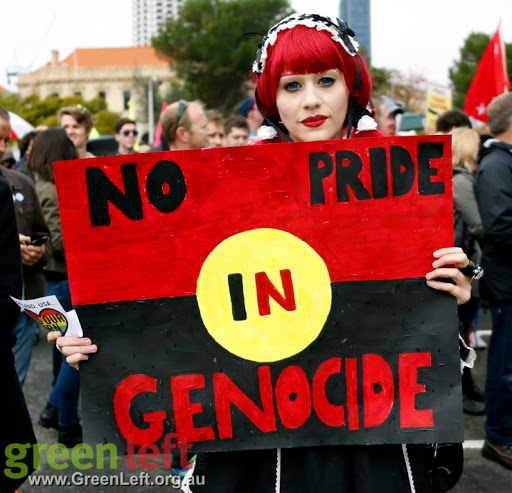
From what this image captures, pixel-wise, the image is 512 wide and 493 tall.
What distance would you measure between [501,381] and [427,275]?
2.33m

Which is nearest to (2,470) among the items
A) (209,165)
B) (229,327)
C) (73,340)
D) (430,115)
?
(73,340)

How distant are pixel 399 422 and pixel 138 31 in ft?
438

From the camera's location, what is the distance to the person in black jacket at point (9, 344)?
207cm

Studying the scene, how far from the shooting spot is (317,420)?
5.06 ft

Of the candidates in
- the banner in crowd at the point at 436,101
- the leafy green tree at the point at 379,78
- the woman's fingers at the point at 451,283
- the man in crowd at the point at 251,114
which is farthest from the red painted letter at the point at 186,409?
the banner in crowd at the point at 436,101

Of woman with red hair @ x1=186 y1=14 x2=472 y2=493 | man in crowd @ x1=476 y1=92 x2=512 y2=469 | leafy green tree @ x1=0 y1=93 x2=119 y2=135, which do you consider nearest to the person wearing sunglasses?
man in crowd @ x1=476 y1=92 x2=512 y2=469

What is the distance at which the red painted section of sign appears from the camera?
1529 millimetres

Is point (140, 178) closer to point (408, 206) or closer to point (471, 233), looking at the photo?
point (408, 206)

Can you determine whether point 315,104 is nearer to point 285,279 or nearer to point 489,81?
point 285,279

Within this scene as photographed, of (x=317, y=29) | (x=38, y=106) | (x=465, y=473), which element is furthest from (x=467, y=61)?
(x=317, y=29)

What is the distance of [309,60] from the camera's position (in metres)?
1.65

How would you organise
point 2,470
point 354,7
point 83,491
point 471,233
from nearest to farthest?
point 2,470, point 83,491, point 471,233, point 354,7

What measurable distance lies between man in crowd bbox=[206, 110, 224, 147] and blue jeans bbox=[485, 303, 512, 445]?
3.13m

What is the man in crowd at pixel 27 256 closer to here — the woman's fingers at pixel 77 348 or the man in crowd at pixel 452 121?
the woman's fingers at pixel 77 348
